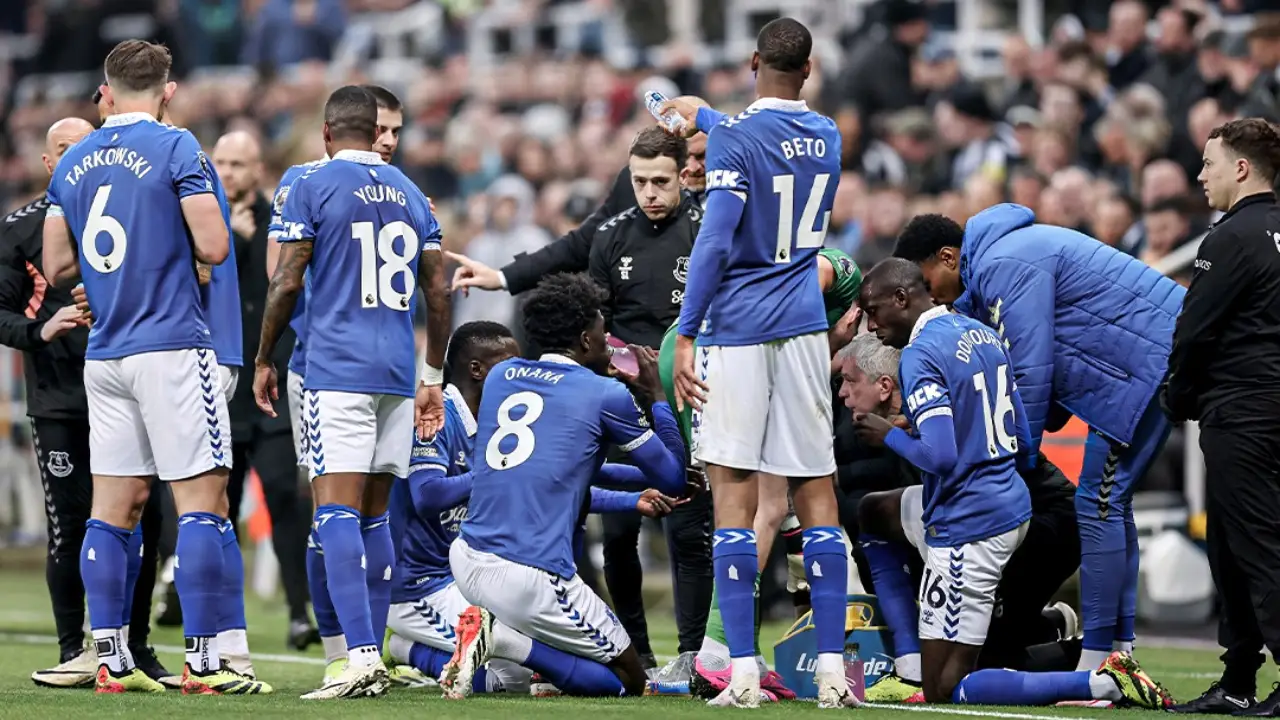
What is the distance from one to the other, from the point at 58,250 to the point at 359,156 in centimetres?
127

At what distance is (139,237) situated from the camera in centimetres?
741

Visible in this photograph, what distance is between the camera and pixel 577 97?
19266 mm

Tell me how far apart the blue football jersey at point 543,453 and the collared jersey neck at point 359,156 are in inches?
39.3

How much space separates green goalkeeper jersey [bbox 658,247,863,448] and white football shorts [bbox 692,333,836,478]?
762mm

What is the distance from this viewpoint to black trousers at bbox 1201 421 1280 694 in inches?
275

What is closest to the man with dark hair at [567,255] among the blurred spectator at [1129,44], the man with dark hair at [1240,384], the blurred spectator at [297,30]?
the man with dark hair at [1240,384]

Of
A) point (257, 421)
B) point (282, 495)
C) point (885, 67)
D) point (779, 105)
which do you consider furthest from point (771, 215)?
point (885, 67)

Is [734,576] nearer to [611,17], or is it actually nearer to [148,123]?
[148,123]

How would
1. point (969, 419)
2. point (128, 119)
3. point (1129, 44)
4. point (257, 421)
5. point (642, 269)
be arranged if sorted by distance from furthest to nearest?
Result: 1. point (1129, 44)
2. point (257, 421)
3. point (642, 269)
4. point (128, 119)
5. point (969, 419)

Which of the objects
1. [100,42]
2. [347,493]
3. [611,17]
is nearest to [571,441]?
[347,493]

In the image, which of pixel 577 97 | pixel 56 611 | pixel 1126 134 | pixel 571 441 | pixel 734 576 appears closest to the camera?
pixel 734 576

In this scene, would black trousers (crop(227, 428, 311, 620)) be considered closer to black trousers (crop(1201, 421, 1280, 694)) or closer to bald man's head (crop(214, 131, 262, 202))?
bald man's head (crop(214, 131, 262, 202))

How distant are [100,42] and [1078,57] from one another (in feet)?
49.1

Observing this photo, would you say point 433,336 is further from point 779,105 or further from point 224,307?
point 779,105
